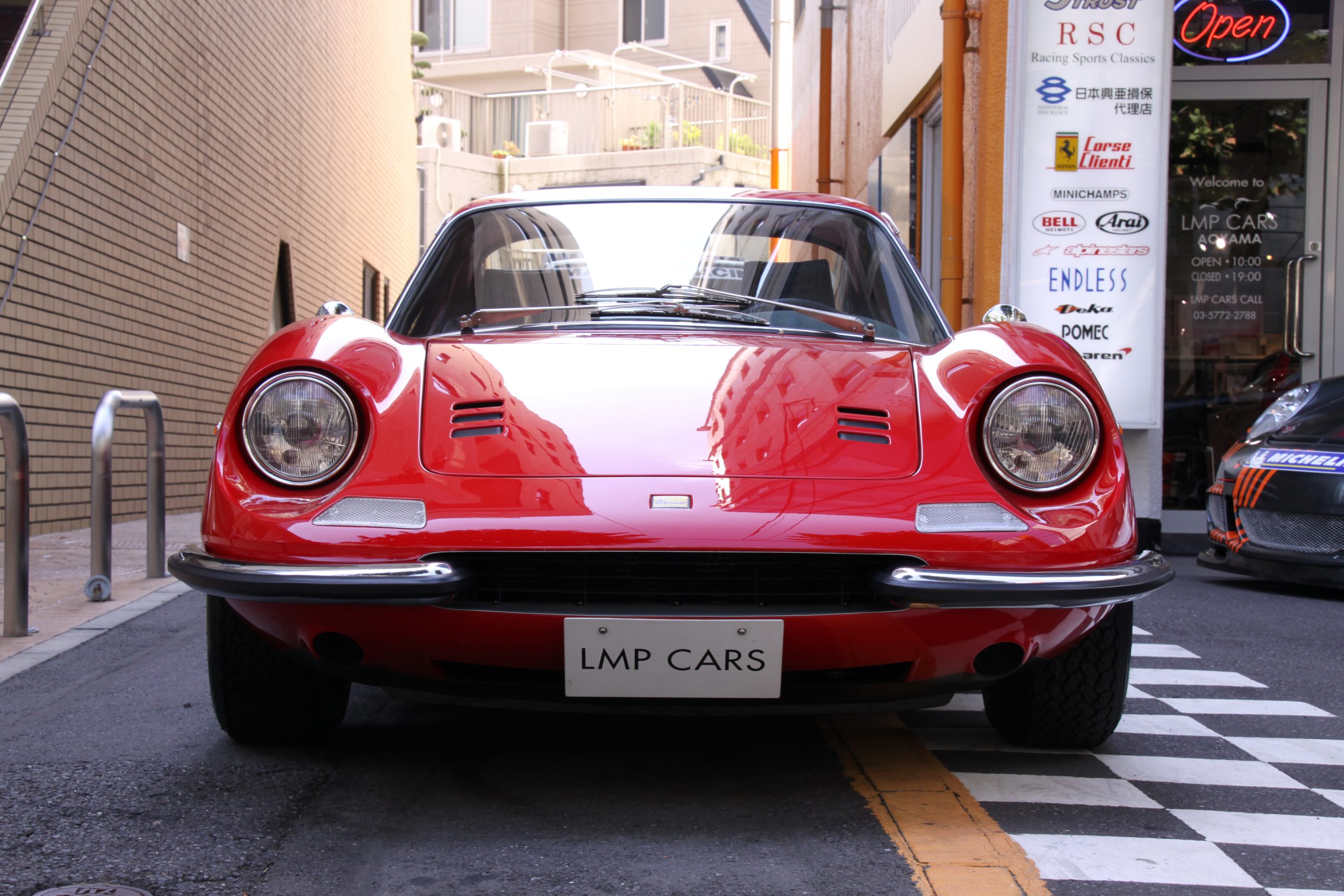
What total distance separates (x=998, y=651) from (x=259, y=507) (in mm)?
1427

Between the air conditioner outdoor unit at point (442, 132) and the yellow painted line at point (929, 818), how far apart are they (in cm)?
2172

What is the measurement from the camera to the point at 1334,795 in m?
2.83

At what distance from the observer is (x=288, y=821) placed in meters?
2.50

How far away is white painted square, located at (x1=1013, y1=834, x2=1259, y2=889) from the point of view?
2.25 meters

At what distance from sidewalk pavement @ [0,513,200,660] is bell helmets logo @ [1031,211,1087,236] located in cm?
471

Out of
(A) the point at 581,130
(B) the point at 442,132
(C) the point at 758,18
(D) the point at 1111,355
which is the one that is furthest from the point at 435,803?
(C) the point at 758,18

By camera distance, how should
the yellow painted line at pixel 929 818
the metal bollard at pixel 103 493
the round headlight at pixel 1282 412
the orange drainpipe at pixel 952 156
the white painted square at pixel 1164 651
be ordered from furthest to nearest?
1. the orange drainpipe at pixel 952 156
2. the round headlight at pixel 1282 412
3. the metal bollard at pixel 103 493
4. the white painted square at pixel 1164 651
5. the yellow painted line at pixel 929 818

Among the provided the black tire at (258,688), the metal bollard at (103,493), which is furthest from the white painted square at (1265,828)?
the metal bollard at (103,493)

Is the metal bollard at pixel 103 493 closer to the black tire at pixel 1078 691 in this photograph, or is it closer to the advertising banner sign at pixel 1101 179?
the black tire at pixel 1078 691

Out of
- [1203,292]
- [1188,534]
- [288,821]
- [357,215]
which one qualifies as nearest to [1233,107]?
[1203,292]

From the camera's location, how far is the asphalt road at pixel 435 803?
2238 mm

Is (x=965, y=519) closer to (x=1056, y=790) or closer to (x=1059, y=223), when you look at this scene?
(x=1056, y=790)

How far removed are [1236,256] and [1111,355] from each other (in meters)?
2.13

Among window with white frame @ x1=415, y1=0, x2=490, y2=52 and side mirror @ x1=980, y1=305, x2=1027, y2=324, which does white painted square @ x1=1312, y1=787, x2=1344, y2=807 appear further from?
window with white frame @ x1=415, y1=0, x2=490, y2=52
